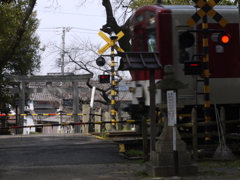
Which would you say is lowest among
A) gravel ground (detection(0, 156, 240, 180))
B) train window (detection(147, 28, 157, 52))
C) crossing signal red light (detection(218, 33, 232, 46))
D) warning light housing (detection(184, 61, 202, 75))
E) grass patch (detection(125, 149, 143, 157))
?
gravel ground (detection(0, 156, 240, 180))

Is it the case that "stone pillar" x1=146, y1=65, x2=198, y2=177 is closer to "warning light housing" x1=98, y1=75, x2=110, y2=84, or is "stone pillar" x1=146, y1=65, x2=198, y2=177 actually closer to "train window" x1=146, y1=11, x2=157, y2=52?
"train window" x1=146, y1=11, x2=157, y2=52

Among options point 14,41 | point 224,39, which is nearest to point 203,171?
point 224,39

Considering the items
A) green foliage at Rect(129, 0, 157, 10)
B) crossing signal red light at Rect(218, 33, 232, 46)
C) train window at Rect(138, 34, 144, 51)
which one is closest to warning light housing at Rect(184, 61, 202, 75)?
crossing signal red light at Rect(218, 33, 232, 46)

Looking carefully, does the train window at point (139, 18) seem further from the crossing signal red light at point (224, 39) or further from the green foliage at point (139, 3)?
the green foliage at point (139, 3)

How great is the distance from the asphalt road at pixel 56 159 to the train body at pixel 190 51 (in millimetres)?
2142

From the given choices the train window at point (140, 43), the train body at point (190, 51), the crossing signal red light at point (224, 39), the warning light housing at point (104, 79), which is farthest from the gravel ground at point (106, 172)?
the warning light housing at point (104, 79)

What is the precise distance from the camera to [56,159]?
34.0 ft

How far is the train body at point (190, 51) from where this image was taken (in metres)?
11.8

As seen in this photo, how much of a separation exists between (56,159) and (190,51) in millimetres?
4636

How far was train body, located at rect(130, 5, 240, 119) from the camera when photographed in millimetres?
11828

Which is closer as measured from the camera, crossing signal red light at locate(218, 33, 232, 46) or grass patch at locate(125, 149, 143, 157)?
crossing signal red light at locate(218, 33, 232, 46)

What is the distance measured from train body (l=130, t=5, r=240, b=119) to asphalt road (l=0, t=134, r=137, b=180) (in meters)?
2.14

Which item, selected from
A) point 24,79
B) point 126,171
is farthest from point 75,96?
point 126,171

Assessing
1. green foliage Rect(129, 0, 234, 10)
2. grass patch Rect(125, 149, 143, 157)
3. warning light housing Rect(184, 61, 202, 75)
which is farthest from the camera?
green foliage Rect(129, 0, 234, 10)
